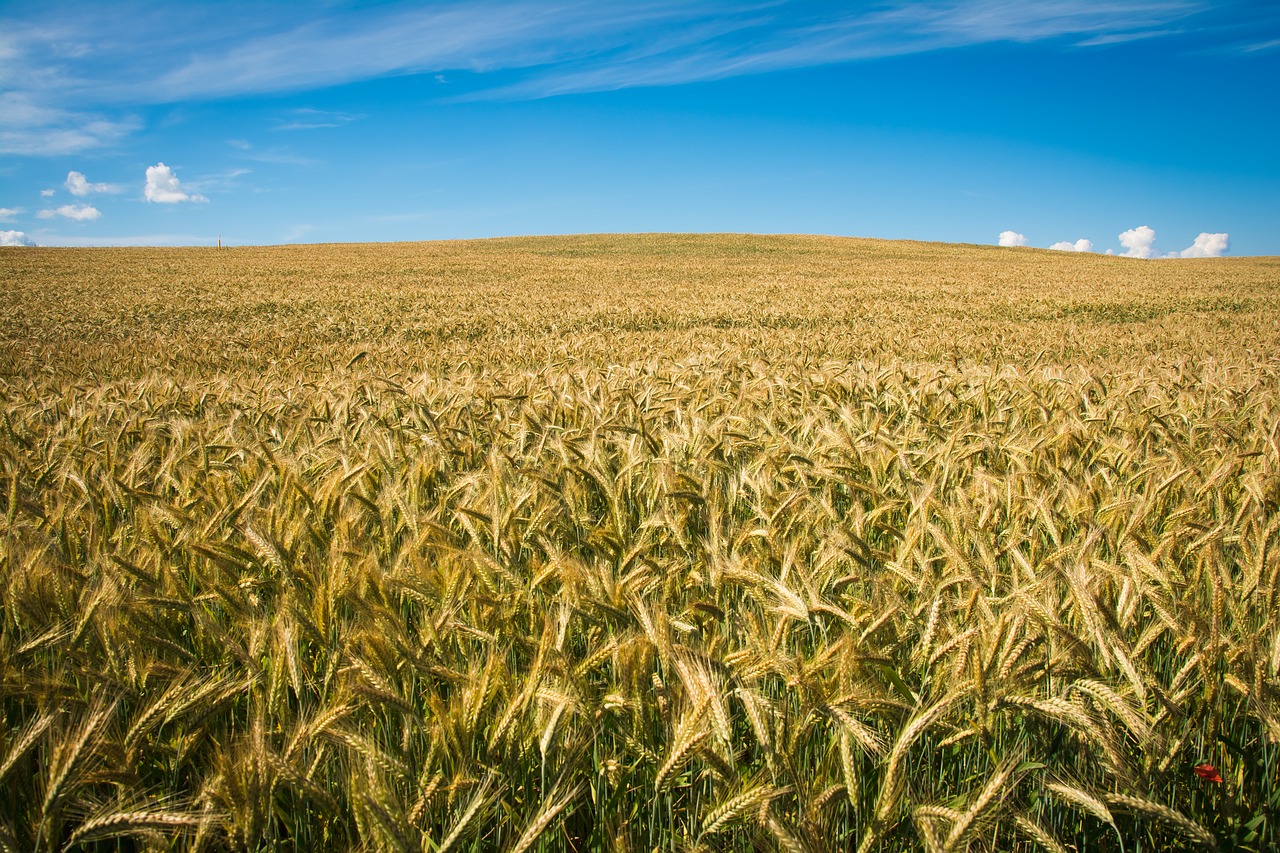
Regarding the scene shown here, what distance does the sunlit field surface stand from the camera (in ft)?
3.55

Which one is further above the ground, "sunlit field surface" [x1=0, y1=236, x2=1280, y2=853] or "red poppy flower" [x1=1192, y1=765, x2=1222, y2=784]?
"sunlit field surface" [x1=0, y1=236, x2=1280, y2=853]


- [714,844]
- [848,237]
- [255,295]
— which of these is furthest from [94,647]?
[848,237]

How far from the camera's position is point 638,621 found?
57.7 inches

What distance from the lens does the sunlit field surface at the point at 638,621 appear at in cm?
108

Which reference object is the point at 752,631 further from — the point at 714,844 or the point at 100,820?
the point at 100,820

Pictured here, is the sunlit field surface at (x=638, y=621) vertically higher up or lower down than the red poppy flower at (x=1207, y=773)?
higher up

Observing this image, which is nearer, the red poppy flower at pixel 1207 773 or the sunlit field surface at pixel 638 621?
the sunlit field surface at pixel 638 621

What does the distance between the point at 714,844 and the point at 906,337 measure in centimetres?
880

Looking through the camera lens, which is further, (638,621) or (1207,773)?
(638,621)

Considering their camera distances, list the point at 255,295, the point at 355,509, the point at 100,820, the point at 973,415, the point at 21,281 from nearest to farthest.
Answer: the point at 100,820, the point at 355,509, the point at 973,415, the point at 255,295, the point at 21,281

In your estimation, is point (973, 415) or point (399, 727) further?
point (973, 415)

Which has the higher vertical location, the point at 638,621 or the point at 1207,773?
the point at 638,621

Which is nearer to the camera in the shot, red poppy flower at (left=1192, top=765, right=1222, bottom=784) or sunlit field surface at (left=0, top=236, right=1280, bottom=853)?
sunlit field surface at (left=0, top=236, right=1280, bottom=853)

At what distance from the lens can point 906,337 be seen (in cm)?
907
